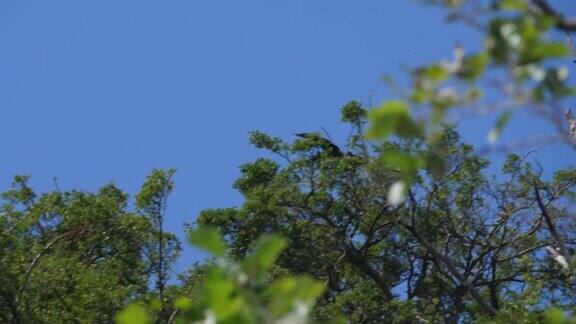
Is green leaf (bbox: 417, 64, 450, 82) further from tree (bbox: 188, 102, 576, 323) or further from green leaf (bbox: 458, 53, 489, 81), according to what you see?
tree (bbox: 188, 102, 576, 323)

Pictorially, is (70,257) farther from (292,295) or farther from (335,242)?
(292,295)

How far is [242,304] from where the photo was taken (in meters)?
1.15

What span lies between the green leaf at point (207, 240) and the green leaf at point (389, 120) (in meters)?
0.25

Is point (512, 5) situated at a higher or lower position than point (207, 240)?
higher

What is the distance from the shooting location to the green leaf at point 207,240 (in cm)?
110

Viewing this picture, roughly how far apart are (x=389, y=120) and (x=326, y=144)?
42.5 feet

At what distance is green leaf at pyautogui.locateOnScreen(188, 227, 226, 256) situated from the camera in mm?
1097

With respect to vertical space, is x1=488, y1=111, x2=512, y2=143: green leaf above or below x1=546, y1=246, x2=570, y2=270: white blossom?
below

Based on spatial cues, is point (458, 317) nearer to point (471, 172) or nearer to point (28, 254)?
point (471, 172)

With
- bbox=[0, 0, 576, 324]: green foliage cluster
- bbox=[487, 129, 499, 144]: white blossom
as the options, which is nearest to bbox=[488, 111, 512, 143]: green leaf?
bbox=[487, 129, 499, 144]: white blossom

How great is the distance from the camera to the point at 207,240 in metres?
1.11

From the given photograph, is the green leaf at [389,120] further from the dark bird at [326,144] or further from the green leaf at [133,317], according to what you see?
the dark bird at [326,144]

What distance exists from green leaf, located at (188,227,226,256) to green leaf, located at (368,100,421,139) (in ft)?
0.83

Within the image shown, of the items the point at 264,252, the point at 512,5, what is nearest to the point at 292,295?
the point at 264,252
